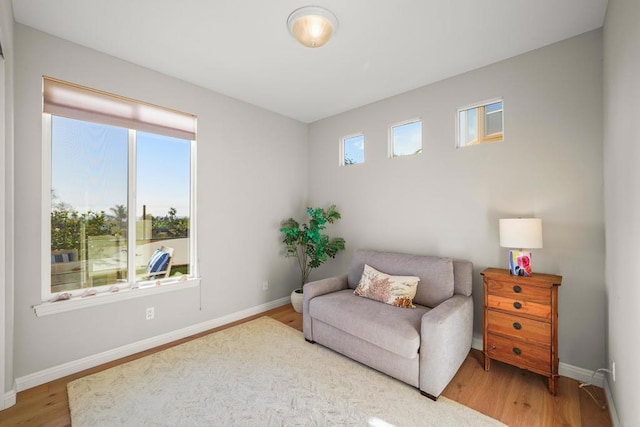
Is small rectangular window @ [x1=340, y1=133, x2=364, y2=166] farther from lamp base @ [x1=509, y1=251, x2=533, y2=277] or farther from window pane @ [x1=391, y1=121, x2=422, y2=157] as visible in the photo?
lamp base @ [x1=509, y1=251, x2=533, y2=277]

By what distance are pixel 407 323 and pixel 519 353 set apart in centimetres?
87

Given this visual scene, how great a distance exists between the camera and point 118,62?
257 cm

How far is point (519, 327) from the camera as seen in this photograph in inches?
83.7

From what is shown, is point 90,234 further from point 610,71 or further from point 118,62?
point 610,71

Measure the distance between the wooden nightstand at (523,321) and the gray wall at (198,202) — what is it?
8.67 ft

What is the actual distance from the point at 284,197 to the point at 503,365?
10.2 feet

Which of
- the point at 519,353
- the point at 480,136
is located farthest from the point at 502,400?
the point at 480,136

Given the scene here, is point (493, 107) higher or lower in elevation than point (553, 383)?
higher

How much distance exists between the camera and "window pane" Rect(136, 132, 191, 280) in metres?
2.80

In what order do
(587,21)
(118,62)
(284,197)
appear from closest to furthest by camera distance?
1. (587,21)
2. (118,62)
3. (284,197)

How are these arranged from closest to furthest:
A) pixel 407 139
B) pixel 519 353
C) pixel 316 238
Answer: pixel 519 353
pixel 407 139
pixel 316 238

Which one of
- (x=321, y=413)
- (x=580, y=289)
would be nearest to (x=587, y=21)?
(x=580, y=289)

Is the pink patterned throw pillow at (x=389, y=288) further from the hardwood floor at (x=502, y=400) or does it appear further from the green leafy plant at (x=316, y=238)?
the green leafy plant at (x=316, y=238)

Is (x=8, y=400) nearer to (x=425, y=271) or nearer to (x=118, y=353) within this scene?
(x=118, y=353)
